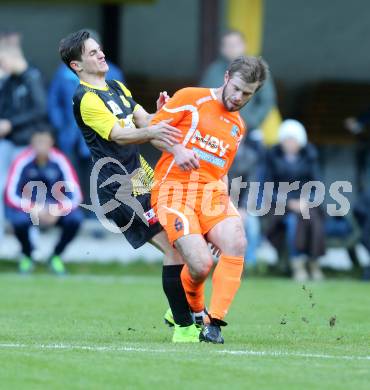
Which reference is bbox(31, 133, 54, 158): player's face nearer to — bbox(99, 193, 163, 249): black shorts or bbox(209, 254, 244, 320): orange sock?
bbox(99, 193, 163, 249): black shorts

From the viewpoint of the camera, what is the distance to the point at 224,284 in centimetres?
809

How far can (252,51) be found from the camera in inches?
640

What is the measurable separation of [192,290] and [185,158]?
0.96 metres

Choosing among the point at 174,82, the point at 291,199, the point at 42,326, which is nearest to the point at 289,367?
the point at 42,326

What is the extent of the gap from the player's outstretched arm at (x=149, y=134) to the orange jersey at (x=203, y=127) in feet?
0.42

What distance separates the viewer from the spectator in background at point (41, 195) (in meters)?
13.7

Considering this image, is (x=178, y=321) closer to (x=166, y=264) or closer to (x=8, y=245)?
(x=166, y=264)

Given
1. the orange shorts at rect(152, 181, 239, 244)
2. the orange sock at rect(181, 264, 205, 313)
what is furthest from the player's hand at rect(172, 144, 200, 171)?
the orange sock at rect(181, 264, 205, 313)

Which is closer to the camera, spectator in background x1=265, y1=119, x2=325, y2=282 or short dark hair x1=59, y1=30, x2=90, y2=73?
short dark hair x1=59, y1=30, x2=90, y2=73

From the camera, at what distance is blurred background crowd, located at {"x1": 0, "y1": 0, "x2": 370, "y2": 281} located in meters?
13.8

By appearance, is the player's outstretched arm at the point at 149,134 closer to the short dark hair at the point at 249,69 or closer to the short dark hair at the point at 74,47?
the short dark hair at the point at 249,69

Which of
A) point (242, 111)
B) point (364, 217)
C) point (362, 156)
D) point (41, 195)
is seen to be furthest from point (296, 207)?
point (362, 156)

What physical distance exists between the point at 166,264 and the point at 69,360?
4.82ft

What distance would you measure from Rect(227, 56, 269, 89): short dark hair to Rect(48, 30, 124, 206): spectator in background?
237 inches
